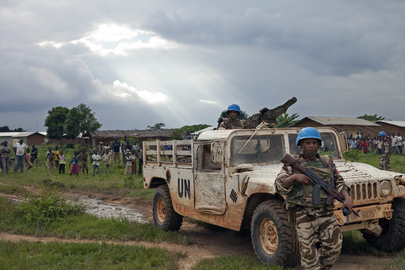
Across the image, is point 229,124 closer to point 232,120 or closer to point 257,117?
point 232,120

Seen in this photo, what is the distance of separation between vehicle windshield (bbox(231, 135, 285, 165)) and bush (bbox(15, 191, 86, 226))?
14.8 ft

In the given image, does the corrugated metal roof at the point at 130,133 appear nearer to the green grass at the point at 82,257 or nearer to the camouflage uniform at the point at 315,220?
the green grass at the point at 82,257

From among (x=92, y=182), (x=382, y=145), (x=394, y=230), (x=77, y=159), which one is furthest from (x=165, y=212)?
(x=382, y=145)

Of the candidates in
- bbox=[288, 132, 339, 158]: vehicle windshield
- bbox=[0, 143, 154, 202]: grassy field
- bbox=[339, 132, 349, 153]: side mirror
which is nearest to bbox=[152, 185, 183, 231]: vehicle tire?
bbox=[288, 132, 339, 158]: vehicle windshield

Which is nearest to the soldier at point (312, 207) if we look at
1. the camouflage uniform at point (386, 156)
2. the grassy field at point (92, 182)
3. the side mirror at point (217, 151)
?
the side mirror at point (217, 151)

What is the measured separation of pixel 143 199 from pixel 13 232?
14.0 ft

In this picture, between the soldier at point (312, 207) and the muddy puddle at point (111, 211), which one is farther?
the muddy puddle at point (111, 211)

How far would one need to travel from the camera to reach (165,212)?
7781mm

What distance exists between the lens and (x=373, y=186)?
4.89 meters

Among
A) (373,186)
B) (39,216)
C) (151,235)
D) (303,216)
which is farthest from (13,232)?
(373,186)

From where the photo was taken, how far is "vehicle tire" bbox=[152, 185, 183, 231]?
24.2ft

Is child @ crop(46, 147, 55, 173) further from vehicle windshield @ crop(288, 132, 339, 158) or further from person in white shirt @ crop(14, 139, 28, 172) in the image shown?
vehicle windshield @ crop(288, 132, 339, 158)

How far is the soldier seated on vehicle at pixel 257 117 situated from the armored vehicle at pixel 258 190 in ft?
1.63

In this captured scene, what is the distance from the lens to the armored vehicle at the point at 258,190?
4.78 metres
